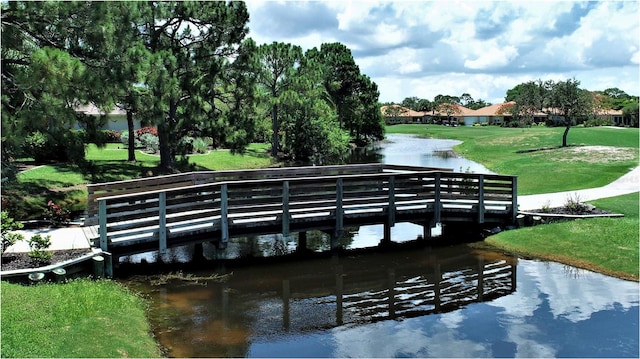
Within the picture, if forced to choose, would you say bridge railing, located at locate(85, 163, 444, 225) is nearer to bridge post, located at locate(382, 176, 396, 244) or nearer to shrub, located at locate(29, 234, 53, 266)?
shrub, located at locate(29, 234, 53, 266)

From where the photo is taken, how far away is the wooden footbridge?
49.6 feet

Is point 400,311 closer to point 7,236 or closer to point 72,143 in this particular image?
point 7,236

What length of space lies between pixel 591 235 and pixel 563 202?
165 inches

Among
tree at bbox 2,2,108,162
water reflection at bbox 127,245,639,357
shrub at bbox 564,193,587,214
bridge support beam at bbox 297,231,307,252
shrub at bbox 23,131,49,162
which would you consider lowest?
water reflection at bbox 127,245,639,357

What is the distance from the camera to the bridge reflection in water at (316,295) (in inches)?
455

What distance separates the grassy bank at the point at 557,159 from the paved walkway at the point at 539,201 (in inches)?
48.7

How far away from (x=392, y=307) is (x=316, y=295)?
1.97 m

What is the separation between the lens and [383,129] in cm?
9350

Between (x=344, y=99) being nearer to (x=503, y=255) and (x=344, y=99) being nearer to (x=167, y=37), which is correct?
(x=167, y=37)

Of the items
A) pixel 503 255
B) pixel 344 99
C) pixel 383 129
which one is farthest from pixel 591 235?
Answer: pixel 383 129

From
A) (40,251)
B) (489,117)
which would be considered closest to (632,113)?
(489,117)

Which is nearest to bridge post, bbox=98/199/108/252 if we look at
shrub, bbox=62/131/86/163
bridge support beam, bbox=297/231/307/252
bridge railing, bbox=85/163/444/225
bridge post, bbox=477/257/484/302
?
bridge railing, bbox=85/163/444/225

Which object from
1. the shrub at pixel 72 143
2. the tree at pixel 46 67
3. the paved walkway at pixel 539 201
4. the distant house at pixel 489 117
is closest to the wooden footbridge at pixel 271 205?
the paved walkway at pixel 539 201

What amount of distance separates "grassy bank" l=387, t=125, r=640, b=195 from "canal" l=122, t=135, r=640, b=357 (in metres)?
14.1
